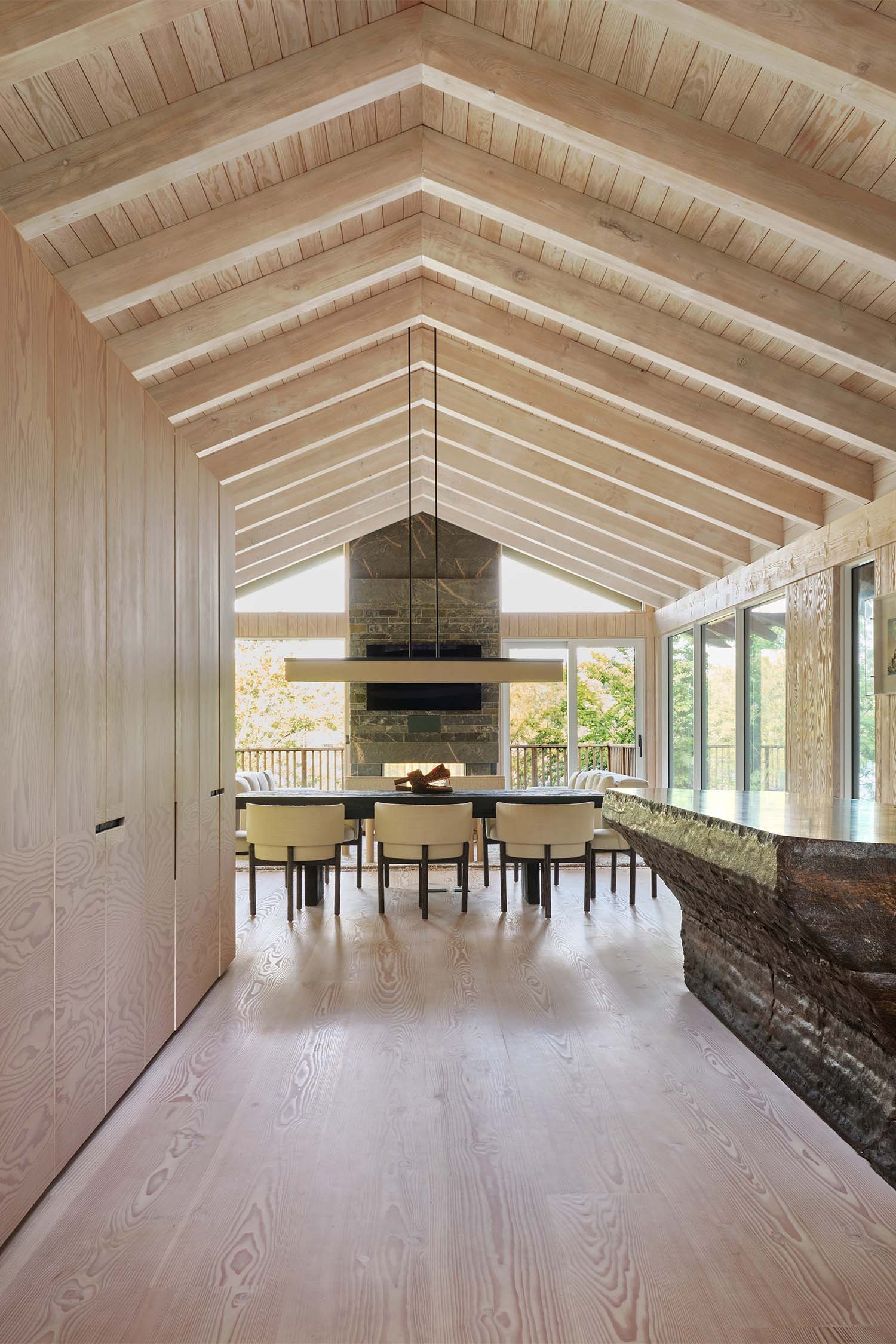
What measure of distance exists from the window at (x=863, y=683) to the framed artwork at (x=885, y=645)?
29cm

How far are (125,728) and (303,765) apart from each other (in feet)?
23.4

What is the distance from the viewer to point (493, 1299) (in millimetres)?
2029

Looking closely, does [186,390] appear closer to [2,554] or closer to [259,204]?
[259,204]

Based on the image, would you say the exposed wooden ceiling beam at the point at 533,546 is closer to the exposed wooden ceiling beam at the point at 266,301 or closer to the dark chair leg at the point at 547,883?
the dark chair leg at the point at 547,883

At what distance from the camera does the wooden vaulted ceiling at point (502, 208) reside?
3.17 m

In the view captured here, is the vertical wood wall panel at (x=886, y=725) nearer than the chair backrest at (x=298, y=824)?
→ Yes

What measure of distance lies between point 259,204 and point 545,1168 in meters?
3.89

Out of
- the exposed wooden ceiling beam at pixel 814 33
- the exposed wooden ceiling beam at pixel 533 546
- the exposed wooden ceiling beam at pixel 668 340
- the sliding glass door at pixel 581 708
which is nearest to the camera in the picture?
the exposed wooden ceiling beam at pixel 814 33

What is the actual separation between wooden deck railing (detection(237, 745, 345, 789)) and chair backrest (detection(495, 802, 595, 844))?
436 centimetres

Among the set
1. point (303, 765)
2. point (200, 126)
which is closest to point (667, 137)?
point (200, 126)

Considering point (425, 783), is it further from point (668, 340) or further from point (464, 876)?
point (668, 340)

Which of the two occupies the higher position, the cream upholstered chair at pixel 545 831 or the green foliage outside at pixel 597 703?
the green foliage outside at pixel 597 703

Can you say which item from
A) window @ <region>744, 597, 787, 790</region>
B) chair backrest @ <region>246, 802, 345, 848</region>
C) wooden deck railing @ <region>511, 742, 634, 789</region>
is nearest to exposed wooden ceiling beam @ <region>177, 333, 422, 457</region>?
chair backrest @ <region>246, 802, 345, 848</region>

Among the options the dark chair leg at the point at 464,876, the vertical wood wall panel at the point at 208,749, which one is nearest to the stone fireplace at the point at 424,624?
the dark chair leg at the point at 464,876
